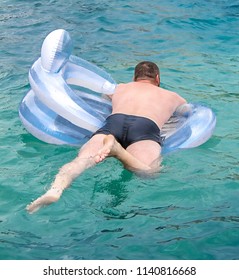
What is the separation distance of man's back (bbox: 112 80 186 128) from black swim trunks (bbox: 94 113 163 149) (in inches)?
3.2

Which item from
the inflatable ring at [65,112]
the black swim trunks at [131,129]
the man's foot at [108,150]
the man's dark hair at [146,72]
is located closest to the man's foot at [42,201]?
the man's foot at [108,150]

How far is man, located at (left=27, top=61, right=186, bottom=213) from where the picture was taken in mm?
4480

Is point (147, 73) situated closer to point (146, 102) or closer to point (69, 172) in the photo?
point (146, 102)

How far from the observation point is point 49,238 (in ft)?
13.1

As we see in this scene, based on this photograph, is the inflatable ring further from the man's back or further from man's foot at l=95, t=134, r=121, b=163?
man's foot at l=95, t=134, r=121, b=163

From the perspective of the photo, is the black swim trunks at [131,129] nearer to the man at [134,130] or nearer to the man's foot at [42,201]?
the man at [134,130]

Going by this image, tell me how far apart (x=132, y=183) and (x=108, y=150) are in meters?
0.48

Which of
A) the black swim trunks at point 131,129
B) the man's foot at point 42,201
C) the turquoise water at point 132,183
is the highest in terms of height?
the man's foot at point 42,201

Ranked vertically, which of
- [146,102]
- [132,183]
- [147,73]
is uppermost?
[147,73]

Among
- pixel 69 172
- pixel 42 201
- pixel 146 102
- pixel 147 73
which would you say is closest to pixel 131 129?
pixel 146 102

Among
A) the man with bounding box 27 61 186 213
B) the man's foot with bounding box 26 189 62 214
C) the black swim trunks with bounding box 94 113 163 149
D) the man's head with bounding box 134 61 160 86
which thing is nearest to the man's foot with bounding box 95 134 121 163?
the man with bounding box 27 61 186 213

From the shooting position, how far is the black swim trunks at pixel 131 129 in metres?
5.02

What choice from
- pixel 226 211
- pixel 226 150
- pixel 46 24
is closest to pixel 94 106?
pixel 226 150

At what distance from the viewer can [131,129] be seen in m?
5.03
